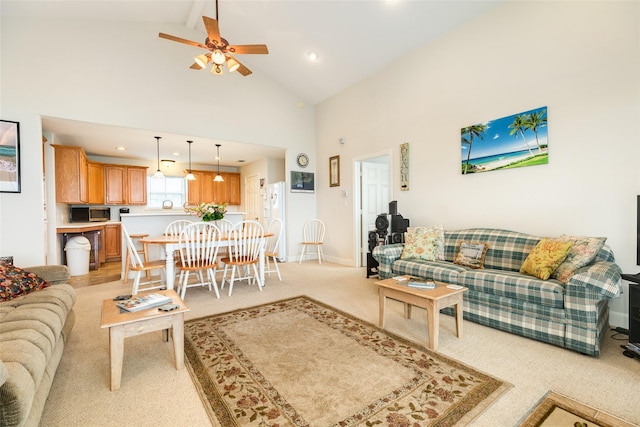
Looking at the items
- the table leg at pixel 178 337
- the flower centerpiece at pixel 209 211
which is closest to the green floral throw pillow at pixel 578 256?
the table leg at pixel 178 337

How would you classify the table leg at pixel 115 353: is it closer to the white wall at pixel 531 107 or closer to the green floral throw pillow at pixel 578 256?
the green floral throw pillow at pixel 578 256

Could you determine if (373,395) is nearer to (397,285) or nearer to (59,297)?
(397,285)

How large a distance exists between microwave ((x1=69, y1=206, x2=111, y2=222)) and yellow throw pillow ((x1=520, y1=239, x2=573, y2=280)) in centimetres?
765

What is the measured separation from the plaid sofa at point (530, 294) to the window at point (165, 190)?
680 centimetres

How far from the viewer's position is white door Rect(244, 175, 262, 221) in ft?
25.4

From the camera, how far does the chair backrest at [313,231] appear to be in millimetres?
6223

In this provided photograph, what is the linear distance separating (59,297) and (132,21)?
425 centimetres

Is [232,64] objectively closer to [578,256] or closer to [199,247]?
[199,247]

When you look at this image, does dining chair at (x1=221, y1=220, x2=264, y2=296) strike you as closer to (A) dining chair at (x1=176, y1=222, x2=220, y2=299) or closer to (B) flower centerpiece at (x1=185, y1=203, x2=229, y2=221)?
(A) dining chair at (x1=176, y1=222, x2=220, y2=299)

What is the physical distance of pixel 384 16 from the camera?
3.86 m

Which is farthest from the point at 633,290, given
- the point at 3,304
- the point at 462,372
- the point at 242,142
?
the point at 242,142

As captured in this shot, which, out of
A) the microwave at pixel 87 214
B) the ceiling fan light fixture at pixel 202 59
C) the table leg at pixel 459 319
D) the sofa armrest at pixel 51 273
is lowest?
the table leg at pixel 459 319

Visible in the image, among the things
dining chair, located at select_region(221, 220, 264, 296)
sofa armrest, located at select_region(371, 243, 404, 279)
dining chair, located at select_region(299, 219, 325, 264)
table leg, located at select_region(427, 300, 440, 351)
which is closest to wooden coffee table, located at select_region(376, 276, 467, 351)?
table leg, located at select_region(427, 300, 440, 351)

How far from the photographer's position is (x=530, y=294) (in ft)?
7.75
